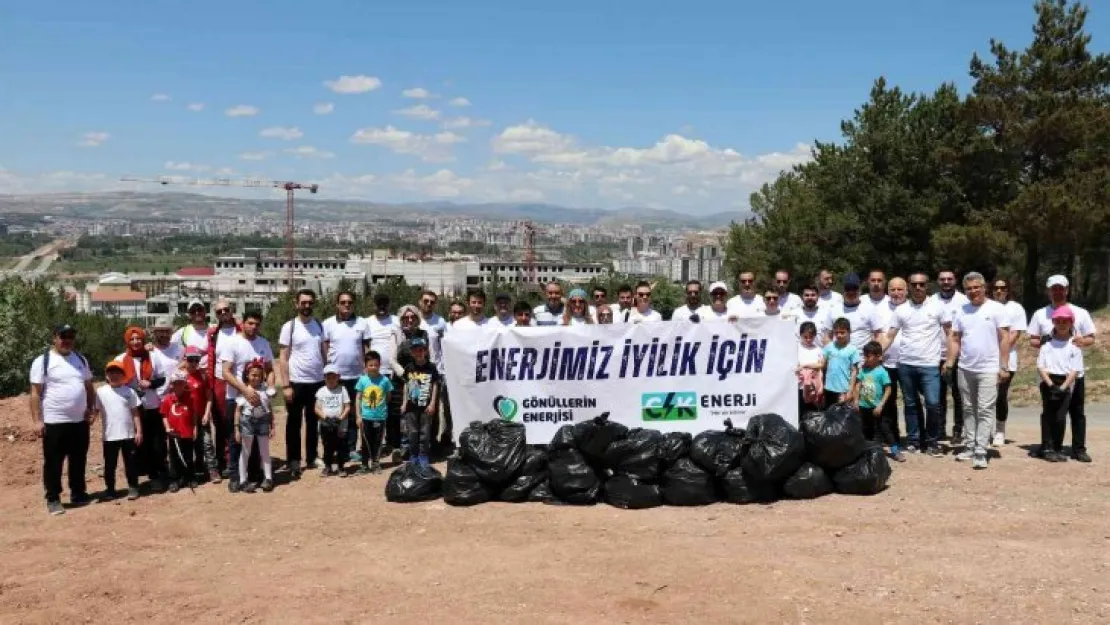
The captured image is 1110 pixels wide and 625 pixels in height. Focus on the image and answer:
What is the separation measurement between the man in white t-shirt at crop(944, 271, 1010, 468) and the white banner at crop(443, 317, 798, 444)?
2.00 m

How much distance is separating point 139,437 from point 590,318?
194 inches

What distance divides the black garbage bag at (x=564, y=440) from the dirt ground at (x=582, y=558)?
633 mm

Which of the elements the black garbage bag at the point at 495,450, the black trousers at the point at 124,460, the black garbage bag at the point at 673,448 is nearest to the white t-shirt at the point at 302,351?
the black trousers at the point at 124,460

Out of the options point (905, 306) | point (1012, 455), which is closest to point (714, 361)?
point (905, 306)

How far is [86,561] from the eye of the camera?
655 cm

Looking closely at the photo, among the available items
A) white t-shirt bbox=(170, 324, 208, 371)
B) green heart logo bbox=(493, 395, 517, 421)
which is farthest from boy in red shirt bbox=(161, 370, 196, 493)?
green heart logo bbox=(493, 395, 517, 421)

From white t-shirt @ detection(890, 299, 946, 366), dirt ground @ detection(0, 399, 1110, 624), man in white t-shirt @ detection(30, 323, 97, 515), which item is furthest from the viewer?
white t-shirt @ detection(890, 299, 946, 366)

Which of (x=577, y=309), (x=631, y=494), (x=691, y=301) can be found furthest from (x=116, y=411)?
(x=691, y=301)

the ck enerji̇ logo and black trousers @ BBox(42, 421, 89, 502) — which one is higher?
the ck enerji̇ logo

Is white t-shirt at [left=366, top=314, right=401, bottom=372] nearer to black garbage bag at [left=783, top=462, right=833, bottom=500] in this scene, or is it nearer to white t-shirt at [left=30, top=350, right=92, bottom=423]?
white t-shirt at [left=30, top=350, right=92, bottom=423]

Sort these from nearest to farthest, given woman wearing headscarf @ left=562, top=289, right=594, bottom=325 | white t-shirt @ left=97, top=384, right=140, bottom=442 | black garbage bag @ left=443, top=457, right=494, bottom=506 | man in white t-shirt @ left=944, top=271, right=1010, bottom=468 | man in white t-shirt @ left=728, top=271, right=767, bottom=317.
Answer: black garbage bag @ left=443, top=457, right=494, bottom=506 → white t-shirt @ left=97, top=384, right=140, bottom=442 → man in white t-shirt @ left=944, top=271, right=1010, bottom=468 → woman wearing headscarf @ left=562, top=289, right=594, bottom=325 → man in white t-shirt @ left=728, top=271, right=767, bottom=317

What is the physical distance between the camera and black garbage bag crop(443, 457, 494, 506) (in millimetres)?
7527

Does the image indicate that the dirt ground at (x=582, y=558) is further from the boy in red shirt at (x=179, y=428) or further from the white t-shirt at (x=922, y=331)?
the white t-shirt at (x=922, y=331)

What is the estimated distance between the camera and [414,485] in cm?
777
